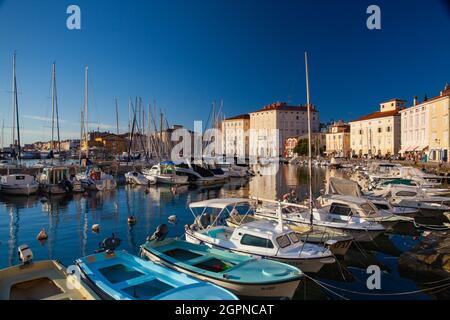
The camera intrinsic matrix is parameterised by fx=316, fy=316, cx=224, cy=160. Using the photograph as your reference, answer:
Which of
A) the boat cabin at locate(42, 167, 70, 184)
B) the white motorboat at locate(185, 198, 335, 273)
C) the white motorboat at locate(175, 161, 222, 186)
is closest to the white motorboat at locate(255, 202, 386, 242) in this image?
the white motorboat at locate(185, 198, 335, 273)

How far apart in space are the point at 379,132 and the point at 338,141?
21605mm

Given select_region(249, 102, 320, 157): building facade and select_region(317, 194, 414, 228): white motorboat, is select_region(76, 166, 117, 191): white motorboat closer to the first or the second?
select_region(317, 194, 414, 228): white motorboat

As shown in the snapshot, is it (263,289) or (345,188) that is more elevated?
(345,188)

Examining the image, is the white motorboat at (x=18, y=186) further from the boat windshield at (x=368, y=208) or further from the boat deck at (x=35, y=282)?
the boat windshield at (x=368, y=208)

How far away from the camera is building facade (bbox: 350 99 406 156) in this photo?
88.9 meters

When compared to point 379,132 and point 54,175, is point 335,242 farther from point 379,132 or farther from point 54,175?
point 379,132

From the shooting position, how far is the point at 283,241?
1136cm

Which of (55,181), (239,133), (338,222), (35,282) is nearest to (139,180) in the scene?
(55,181)

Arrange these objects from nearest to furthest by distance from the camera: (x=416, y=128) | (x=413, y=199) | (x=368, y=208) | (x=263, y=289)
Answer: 1. (x=263, y=289)
2. (x=368, y=208)
3. (x=413, y=199)
4. (x=416, y=128)

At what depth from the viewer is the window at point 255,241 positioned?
11211mm

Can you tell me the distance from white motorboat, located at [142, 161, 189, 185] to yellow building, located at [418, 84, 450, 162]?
4554cm
